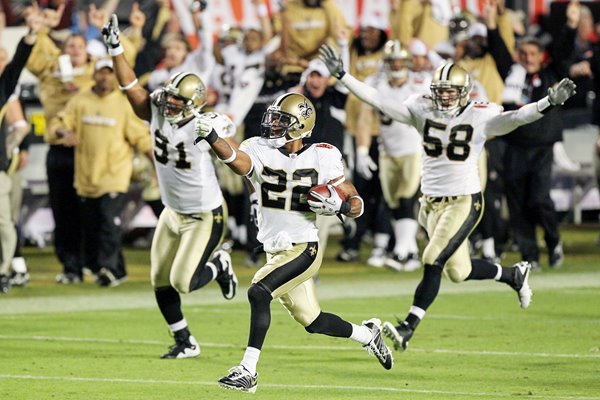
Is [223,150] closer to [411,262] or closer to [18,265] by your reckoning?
[18,265]

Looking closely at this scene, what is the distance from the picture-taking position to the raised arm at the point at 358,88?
938 centimetres

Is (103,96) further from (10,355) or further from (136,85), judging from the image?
(10,355)

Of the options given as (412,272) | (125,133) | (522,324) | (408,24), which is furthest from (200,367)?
(408,24)

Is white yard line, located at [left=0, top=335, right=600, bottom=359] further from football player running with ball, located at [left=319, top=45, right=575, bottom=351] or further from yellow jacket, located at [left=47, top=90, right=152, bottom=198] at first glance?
yellow jacket, located at [left=47, top=90, right=152, bottom=198]

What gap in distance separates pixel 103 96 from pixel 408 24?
3.88m

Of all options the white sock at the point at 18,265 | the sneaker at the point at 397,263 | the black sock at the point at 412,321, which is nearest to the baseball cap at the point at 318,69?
the sneaker at the point at 397,263

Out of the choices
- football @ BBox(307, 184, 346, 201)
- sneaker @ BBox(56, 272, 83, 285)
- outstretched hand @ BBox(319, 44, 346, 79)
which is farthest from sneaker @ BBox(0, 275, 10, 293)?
football @ BBox(307, 184, 346, 201)

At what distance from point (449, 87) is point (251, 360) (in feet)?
8.96

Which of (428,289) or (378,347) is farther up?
(378,347)

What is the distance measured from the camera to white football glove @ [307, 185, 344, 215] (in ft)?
24.2

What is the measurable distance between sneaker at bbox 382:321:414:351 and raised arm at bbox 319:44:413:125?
140 cm

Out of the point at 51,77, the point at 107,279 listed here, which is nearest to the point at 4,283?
the point at 107,279

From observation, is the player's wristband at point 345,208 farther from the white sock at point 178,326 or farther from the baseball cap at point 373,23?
the baseball cap at point 373,23

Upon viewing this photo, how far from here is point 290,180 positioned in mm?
7645
